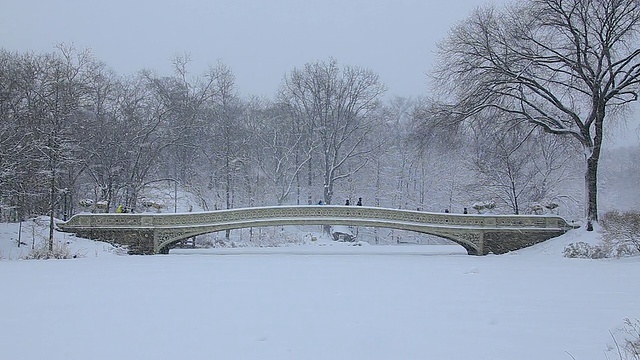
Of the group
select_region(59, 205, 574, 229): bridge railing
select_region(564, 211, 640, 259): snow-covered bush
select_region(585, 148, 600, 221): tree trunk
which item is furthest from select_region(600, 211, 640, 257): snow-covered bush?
select_region(59, 205, 574, 229): bridge railing

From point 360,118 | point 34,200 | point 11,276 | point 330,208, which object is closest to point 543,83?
point 330,208

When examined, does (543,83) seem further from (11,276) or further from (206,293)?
(11,276)

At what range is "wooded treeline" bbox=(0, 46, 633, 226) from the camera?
2569 centimetres

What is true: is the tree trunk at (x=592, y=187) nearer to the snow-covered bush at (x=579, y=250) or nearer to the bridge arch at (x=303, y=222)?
the snow-covered bush at (x=579, y=250)

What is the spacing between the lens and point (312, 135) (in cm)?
4131

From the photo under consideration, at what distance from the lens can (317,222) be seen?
2572 centimetres

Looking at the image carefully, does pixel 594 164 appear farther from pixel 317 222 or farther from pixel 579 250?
pixel 317 222

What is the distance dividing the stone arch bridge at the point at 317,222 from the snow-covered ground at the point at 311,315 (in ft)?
38.0

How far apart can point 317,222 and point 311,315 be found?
18.1 metres

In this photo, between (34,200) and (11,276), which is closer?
(11,276)

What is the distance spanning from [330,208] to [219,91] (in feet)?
61.9

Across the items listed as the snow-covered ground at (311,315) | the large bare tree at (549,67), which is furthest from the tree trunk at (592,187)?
the snow-covered ground at (311,315)

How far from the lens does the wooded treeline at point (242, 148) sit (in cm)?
2569

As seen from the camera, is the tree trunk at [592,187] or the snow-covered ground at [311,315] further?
the tree trunk at [592,187]
